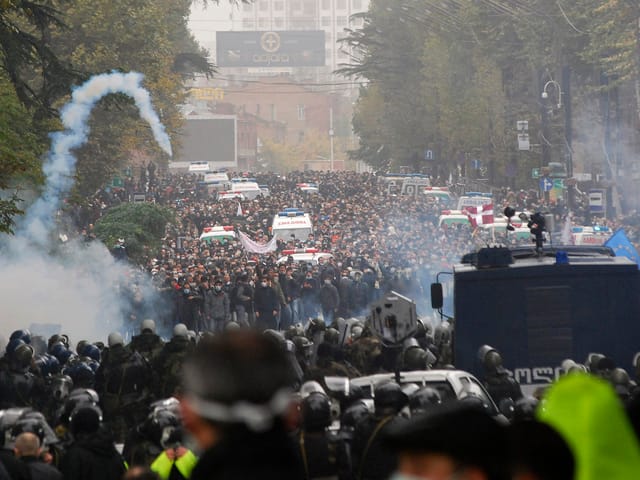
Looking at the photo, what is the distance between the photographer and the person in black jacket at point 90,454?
7.89 metres

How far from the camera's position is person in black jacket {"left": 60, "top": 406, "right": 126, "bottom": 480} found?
7895mm

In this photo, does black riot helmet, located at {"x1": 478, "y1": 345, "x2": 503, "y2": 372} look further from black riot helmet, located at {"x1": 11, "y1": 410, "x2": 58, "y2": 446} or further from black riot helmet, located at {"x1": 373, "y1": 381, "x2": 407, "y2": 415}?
black riot helmet, located at {"x1": 11, "y1": 410, "x2": 58, "y2": 446}

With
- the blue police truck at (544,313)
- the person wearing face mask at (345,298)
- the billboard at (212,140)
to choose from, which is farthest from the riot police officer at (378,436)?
the billboard at (212,140)

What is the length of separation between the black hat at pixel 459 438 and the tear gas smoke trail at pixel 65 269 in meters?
27.9

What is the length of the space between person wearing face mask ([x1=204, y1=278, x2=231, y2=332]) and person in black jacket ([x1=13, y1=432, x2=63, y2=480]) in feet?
82.7

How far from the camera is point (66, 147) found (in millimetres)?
39062

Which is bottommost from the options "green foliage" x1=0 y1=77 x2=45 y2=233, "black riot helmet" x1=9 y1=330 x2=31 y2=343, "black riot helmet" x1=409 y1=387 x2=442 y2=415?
"black riot helmet" x1=9 y1=330 x2=31 y2=343

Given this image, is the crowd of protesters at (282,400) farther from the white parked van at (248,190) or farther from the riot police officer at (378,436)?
the white parked van at (248,190)

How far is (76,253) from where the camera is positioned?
37969 millimetres

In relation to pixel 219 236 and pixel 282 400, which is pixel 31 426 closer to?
pixel 282 400

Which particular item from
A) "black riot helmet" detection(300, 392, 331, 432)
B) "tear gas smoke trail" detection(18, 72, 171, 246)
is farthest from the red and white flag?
"black riot helmet" detection(300, 392, 331, 432)

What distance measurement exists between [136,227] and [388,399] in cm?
3421

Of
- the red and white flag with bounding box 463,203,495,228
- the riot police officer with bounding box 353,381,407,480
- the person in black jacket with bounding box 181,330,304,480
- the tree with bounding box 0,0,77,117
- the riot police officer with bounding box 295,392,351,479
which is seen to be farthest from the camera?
the red and white flag with bounding box 463,203,495,228

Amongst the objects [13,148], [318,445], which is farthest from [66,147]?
[318,445]
